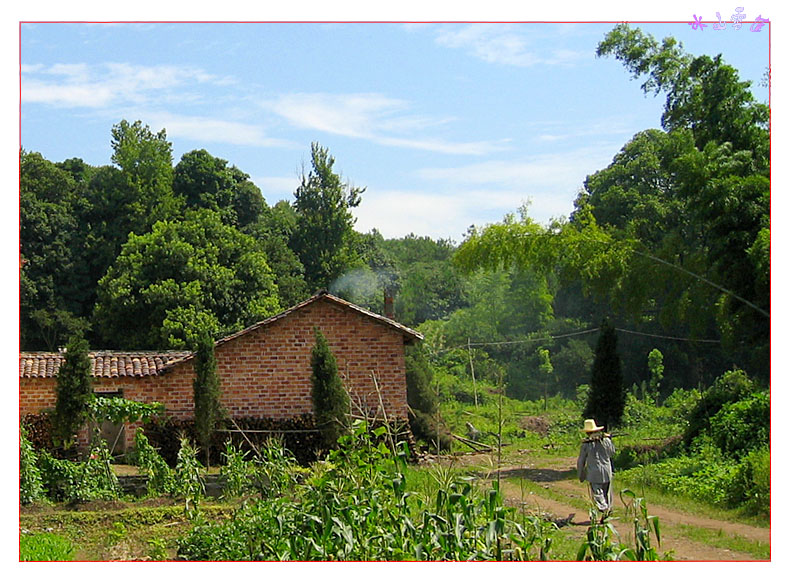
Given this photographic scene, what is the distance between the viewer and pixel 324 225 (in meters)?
33.2

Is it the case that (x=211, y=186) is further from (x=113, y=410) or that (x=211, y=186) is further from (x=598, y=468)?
(x=598, y=468)

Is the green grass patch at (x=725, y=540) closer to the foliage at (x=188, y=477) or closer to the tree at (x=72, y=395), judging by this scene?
the foliage at (x=188, y=477)

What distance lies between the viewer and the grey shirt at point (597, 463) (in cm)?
851

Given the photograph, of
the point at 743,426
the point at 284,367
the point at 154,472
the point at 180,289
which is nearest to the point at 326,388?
the point at 284,367

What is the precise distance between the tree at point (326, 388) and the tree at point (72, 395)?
11.9 feet

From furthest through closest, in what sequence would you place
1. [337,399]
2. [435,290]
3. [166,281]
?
1. [435,290]
2. [166,281]
3. [337,399]

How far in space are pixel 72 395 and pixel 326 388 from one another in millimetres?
4033

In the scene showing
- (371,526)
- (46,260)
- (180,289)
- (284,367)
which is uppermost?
(46,260)

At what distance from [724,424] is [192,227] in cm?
1821

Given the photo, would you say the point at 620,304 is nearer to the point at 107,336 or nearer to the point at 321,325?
the point at 321,325

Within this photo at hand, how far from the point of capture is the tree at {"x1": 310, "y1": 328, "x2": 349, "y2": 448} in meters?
14.5

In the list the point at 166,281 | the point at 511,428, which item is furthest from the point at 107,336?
the point at 511,428

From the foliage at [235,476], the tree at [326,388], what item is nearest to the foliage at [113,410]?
the tree at [326,388]

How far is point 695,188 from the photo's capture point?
40.5 ft
